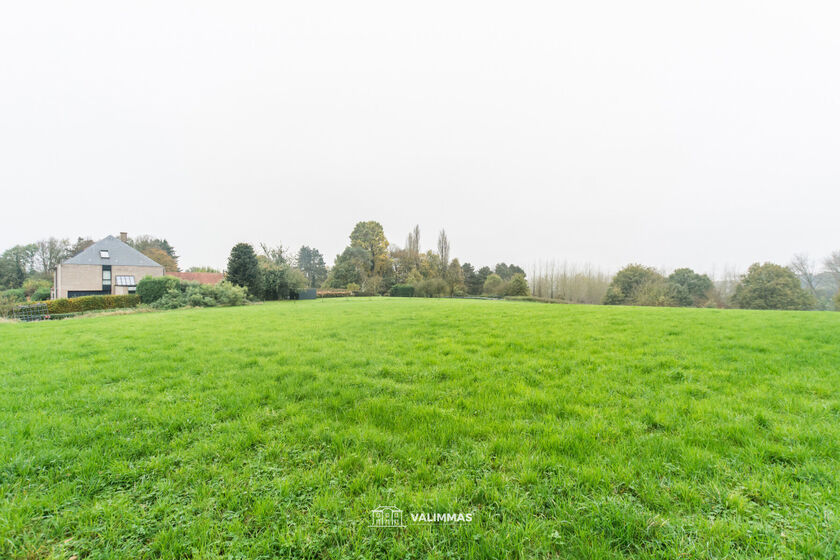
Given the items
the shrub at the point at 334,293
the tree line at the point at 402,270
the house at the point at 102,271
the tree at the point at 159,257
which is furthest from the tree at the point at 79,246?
the shrub at the point at 334,293

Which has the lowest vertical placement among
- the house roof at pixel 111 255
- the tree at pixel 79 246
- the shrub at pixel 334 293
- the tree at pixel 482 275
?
the shrub at pixel 334 293

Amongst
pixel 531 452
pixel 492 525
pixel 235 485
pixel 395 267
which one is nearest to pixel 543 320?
pixel 531 452

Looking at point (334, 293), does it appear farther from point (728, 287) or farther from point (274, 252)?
point (728, 287)

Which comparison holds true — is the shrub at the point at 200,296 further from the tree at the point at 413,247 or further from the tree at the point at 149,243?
the tree at the point at 149,243

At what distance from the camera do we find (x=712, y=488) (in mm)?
2041

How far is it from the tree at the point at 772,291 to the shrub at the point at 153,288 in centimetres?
4600

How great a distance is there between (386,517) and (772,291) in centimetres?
3777

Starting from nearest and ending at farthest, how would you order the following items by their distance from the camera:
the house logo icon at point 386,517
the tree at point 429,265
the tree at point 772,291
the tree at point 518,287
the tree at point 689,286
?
the house logo icon at point 386,517, the tree at point 772,291, the tree at point 689,286, the tree at point 518,287, the tree at point 429,265

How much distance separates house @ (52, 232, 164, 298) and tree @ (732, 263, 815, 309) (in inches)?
2271

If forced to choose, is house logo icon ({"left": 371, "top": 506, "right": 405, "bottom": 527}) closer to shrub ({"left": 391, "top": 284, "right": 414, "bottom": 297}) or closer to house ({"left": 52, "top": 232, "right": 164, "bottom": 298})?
shrub ({"left": 391, "top": 284, "right": 414, "bottom": 297})

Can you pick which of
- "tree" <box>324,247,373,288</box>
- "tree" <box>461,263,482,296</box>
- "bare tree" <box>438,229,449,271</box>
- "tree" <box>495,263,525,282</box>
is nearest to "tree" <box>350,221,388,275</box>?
"tree" <box>324,247,373,288</box>

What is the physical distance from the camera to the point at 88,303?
17.7 metres

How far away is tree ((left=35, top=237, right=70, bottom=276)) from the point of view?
4081 centimetres

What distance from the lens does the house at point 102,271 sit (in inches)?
1192
